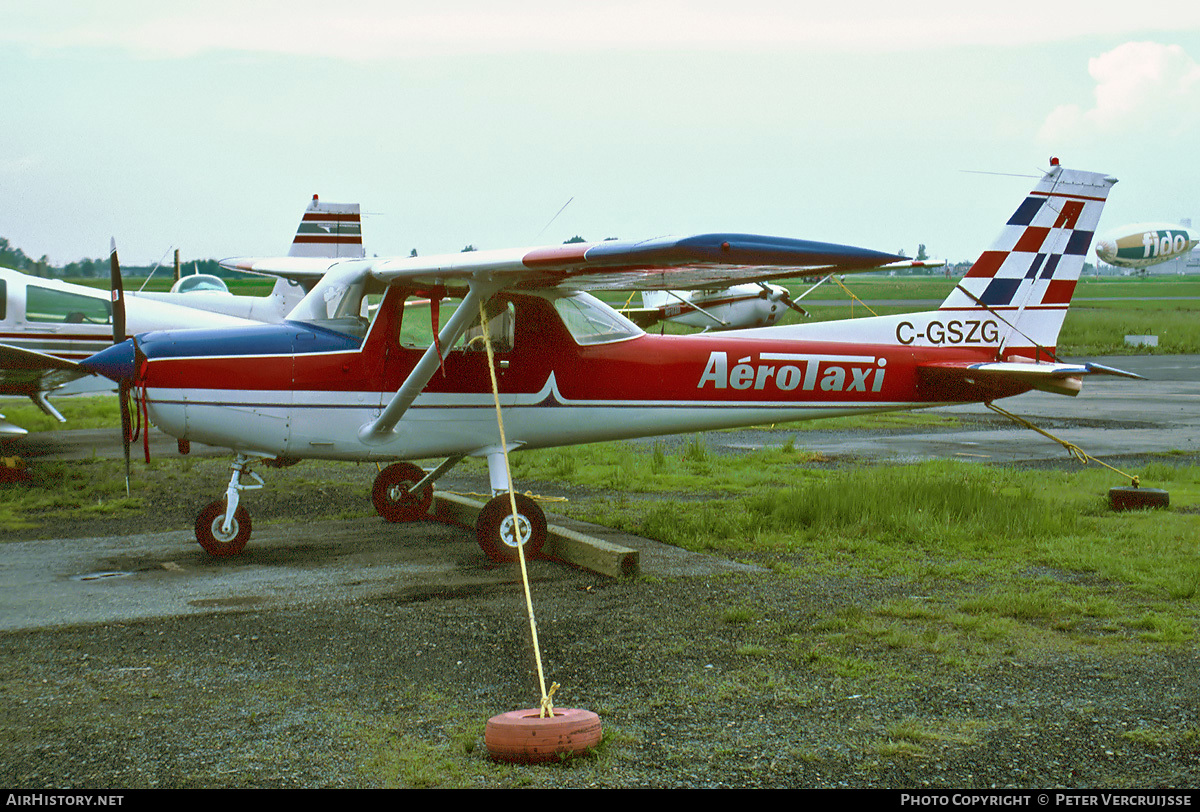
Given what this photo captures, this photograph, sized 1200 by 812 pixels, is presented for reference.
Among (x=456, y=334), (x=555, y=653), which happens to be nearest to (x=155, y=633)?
(x=555, y=653)

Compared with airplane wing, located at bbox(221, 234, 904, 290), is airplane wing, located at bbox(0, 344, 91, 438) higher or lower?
lower

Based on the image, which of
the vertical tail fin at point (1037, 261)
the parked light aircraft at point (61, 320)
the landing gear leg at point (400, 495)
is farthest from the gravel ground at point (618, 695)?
the parked light aircraft at point (61, 320)

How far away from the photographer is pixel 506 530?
7609 millimetres

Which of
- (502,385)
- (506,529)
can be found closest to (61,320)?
(502,385)

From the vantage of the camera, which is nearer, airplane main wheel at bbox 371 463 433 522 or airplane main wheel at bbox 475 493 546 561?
airplane main wheel at bbox 475 493 546 561

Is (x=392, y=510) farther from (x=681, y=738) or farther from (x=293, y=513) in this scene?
(x=681, y=738)

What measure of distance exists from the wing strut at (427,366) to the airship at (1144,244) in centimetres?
6401

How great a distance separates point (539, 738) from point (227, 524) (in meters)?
4.66

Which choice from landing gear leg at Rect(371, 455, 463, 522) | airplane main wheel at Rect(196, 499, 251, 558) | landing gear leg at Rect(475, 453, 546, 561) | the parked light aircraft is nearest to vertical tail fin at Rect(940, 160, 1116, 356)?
landing gear leg at Rect(475, 453, 546, 561)

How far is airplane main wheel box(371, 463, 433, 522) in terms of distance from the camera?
930cm

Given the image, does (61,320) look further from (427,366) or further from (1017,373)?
(1017,373)

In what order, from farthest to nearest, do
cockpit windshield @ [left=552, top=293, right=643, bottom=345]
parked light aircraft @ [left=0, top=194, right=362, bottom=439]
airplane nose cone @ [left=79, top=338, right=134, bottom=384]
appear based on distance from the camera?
parked light aircraft @ [left=0, top=194, right=362, bottom=439] → cockpit windshield @ [left=552, top=293, right=643, bottom=345] → airplane nose cone @ [left=79, top=338, right=134, bottom=384]

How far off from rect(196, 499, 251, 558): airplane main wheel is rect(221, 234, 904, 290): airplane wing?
6.94 ft

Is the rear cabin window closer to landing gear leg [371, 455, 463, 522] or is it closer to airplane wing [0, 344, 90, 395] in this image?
airplane wing [0, 344, 90, 395]
